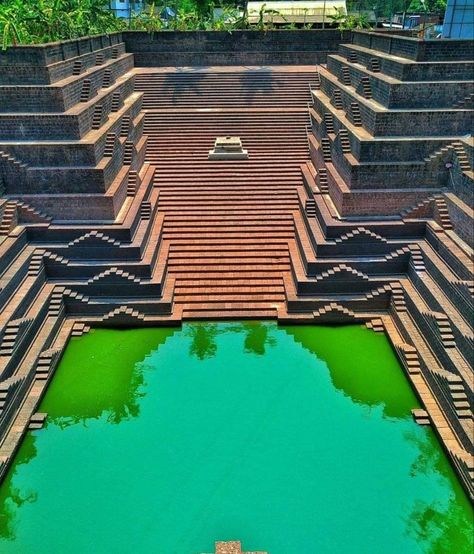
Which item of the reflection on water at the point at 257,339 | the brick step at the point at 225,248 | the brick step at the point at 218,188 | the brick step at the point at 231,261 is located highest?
the brick step at the point at 218,188

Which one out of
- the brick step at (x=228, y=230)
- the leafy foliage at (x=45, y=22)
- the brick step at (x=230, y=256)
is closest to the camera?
the leafy foliage at (x=45, y=22)

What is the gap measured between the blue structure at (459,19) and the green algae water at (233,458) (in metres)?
12.2

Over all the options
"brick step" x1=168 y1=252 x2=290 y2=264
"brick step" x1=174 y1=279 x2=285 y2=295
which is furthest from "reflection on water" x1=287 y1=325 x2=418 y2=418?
"brick step" x1=168 y1=252 x2=290 y2=264

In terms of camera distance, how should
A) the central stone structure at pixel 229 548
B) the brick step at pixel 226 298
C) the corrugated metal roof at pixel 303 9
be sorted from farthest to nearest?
the corrugated metal roof at pixel 303 9 → the brick step at pixel 226 298 → the central stone structure at pixel 229 548

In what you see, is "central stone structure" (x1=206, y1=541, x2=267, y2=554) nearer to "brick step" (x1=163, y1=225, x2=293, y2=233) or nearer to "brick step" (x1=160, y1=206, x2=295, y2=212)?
"brick step" (x1=163, y1=225, x2=293, y2=233)

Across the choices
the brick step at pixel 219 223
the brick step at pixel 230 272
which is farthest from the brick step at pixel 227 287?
the brick step at pixel 219 223

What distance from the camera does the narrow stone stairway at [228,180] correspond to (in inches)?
495

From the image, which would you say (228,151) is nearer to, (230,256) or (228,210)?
(228,210)

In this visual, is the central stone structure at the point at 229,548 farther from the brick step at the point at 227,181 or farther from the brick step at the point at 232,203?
the brick step at the point at 227,181

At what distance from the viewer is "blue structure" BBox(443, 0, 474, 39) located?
52.5 ft

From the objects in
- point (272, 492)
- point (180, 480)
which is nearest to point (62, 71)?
point (180, 480)

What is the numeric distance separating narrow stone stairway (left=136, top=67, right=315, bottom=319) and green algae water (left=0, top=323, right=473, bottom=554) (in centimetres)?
190

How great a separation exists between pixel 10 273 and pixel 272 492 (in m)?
7.35

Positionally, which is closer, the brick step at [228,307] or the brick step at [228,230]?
the brick step at [228,307]
